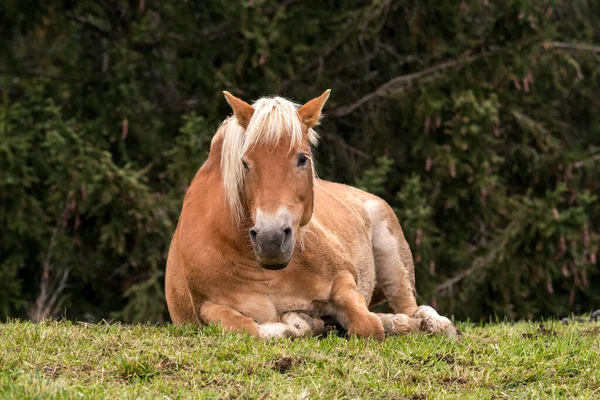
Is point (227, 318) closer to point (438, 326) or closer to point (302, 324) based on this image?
point (302, 324)

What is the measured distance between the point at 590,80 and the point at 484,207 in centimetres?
372

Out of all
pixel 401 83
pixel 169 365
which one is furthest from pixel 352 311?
pixel 401 83

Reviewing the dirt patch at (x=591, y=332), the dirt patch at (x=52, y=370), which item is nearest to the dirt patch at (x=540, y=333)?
the dirt patch at (x=591, y=332)

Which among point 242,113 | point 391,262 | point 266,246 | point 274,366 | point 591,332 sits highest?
point 242,113

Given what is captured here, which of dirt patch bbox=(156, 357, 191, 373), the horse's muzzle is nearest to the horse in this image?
the horse's muzzle

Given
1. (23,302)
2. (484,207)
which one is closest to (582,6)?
(484,207)

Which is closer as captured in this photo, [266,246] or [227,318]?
[266,246]

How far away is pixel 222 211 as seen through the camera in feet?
20.6

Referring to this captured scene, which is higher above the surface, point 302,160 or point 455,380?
point 302,160

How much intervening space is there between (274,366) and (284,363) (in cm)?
6

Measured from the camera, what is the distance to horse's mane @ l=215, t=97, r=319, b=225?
224 inches

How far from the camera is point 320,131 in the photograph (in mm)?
14336

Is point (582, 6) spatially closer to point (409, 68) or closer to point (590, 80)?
point (590, 80)

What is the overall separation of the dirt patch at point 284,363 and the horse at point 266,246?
646mm
